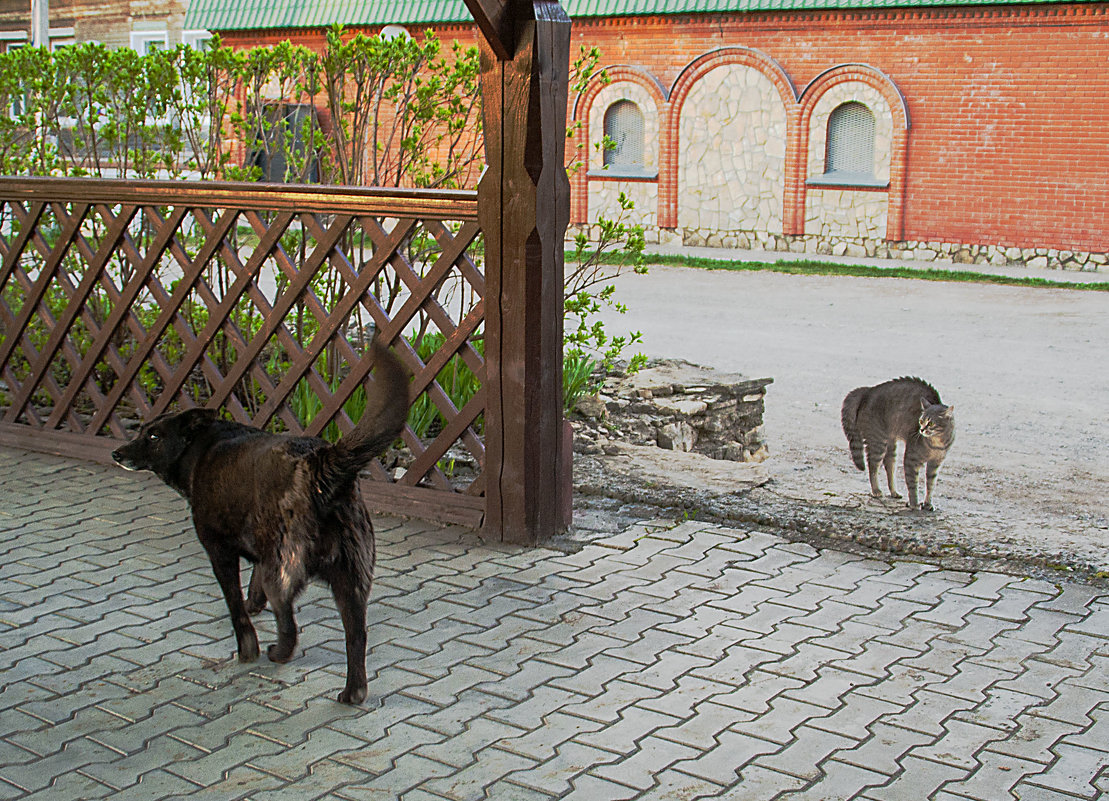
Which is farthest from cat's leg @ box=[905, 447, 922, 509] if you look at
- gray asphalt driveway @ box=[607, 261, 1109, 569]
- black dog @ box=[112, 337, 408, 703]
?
black dog @ box=[112, 337, 408, 703]

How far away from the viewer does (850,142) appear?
2119 cm

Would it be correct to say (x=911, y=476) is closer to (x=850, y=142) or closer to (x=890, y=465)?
(x=890, y=465)

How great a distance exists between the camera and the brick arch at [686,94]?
21.4m

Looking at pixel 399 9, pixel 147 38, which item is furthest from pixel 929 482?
pixel 147 38

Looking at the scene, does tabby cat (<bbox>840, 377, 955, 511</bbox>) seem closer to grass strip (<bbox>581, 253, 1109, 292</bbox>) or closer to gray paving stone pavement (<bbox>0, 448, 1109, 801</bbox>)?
gray paving stone pavement (<bbox>0, 448, 1109, 801</bbox>)

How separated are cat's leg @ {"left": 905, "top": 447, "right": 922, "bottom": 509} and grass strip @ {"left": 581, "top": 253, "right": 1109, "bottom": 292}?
11.6m

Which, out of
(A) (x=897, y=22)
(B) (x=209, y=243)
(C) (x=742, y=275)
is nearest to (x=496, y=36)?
(B) (x=209, y=243)

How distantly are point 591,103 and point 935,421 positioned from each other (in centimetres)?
1811

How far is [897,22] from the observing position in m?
20.1

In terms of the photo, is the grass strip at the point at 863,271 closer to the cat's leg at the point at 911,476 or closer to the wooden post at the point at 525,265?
the cat's leg at the point at 911,476

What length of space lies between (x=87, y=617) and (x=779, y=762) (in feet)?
9.14

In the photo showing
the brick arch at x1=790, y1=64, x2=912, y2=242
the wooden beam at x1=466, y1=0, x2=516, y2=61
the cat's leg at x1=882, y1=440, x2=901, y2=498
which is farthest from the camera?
the brick arch at x1=790, y1=64, x2=912, y2=242

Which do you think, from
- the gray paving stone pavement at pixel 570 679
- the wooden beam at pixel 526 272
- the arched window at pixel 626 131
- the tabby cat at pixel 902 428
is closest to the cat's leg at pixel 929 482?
the tabby cat at pixel 902 428

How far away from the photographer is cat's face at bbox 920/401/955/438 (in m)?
6.25
